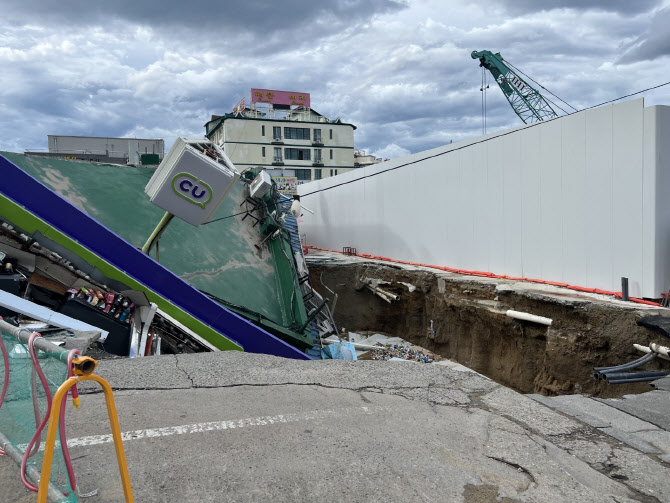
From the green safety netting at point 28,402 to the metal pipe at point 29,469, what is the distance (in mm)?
17

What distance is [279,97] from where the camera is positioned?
55031 mm

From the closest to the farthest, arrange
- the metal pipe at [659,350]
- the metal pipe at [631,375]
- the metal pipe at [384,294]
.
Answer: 1. the metal pipe at [631,375]
2. the metal pipe at [659,350]
3. the metal pipe at [384,294]

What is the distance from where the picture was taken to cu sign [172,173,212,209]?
651cm

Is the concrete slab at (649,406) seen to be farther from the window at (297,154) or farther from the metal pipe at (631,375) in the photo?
the window at (297,154)

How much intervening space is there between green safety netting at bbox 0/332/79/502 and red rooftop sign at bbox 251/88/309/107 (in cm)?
5331

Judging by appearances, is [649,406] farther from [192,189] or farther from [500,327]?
[192,189]

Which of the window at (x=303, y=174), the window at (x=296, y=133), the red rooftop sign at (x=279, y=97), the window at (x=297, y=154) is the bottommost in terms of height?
the window at (x=303, y=174)

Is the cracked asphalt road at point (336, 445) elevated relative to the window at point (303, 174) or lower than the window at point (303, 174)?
lower

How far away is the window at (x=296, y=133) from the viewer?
53537mm

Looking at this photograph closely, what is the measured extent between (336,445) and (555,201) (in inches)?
287

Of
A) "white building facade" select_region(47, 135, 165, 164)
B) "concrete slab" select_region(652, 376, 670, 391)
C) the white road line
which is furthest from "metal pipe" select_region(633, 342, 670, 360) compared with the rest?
"white building facade" select_region(47, 135, 165, 164)

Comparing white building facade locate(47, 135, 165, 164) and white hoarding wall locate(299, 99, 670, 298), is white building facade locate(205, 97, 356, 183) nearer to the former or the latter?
white building facade locate(47, 135, 165, 164)

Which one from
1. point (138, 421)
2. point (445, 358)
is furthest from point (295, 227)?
point (138, 421)

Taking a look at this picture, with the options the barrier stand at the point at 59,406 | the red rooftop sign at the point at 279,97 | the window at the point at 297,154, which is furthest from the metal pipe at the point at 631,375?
the red rooftop sign at the point at 279,97
